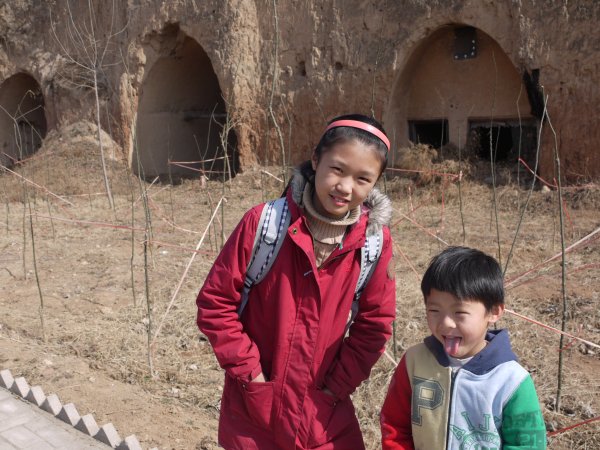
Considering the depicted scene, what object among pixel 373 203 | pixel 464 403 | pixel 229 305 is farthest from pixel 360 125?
pixel 464 403

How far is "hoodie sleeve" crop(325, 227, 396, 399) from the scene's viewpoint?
69.1 inches

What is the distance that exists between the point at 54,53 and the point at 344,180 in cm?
1244

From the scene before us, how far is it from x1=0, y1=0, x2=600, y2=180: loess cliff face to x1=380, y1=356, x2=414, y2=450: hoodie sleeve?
16.6 ft

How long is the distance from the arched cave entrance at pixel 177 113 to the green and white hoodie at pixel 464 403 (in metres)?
10.0

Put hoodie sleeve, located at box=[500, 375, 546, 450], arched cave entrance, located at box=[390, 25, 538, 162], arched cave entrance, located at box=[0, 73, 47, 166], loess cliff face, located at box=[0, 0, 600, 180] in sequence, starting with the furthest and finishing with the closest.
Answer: arched cave entrance, located at box=[0, 73, 47, 166] → arched cave entrance, located at box=[390, 25, 538, 162] → loess cliff face, located at box=[0, 0, 600, 180] → hoodie sleeve, located at box=[500, 375, 546, 450]

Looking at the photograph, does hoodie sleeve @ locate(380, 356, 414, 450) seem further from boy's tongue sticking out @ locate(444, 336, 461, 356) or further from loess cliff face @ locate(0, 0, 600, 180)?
loess cliff face @ locate(0, 0, 600, 180)

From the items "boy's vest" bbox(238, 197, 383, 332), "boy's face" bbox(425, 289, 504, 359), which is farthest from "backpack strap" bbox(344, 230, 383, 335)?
"boy's face" bbox(425, 289, 504, 359)

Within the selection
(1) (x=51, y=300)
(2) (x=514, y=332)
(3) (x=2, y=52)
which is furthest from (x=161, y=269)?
(3) (x=2, y=52)

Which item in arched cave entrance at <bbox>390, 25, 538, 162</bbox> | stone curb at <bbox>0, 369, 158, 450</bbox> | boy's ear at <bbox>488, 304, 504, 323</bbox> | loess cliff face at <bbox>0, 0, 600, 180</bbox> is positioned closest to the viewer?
boy's ear at <bbox>488, 304, 504, 323</bbox>

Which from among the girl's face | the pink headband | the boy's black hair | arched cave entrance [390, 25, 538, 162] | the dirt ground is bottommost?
the dirt ground

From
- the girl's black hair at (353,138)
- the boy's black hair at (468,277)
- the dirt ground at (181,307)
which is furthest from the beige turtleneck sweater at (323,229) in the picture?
the dirt ground at (181,307)

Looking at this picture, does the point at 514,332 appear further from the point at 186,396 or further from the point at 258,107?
the point at 258,107

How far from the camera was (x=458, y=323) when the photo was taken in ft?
4.91

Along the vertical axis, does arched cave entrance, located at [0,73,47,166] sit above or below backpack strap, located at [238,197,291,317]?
above
